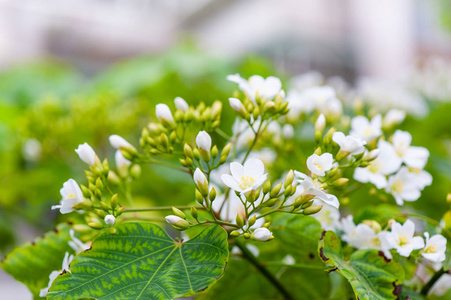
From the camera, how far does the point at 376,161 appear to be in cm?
44

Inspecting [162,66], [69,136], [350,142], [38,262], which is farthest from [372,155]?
[162,66]

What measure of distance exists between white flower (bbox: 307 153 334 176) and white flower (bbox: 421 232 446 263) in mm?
104

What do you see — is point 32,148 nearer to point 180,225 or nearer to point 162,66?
point 162,66

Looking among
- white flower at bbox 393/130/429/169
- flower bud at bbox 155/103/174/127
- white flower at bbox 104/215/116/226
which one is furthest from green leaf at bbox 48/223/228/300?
white flower at bbox 393/130/429/169

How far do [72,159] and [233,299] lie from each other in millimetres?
660

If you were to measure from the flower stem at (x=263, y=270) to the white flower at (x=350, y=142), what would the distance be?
0.13 meters

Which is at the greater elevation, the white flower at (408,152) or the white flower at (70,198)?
the white flower at (70,198)

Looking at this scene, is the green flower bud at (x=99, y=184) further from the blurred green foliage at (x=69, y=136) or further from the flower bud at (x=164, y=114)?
the blurred green foliage at (x=69, y=136)

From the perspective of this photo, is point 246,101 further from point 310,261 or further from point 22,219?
point 22,219

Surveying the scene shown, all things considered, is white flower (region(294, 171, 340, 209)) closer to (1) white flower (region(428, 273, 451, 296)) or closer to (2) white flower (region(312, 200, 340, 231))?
(2) white flower (region(312, 200, 340, 231))

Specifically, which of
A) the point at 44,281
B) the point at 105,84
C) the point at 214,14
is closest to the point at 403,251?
the point at 44,281

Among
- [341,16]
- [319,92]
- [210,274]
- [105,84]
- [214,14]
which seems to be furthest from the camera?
[214,14]

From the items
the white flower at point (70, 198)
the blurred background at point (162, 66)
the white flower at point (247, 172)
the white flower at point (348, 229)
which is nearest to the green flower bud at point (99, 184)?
the white flower at point (70, 198)

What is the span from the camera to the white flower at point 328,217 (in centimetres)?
44
